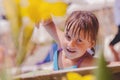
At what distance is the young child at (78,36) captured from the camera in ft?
3.43

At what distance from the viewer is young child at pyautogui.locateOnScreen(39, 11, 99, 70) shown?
1047 mm

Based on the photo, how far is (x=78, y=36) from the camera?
41.3 inches

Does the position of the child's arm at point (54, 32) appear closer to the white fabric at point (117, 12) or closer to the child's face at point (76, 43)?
the child's face at point (76, 43)

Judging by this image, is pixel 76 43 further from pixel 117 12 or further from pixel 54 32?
pixel 117 12

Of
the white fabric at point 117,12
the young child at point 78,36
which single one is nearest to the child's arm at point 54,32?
the young child at point 78,36

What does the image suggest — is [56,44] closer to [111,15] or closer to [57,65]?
[57,65]

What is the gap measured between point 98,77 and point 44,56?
35.1 inches

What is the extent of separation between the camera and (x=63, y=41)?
3.60ft

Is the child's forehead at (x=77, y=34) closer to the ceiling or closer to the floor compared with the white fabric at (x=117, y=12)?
closer to the floor

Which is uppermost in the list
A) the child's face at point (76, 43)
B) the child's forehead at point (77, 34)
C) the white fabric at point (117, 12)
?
the white fabric at point (117, 12)

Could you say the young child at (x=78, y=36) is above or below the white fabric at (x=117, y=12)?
below

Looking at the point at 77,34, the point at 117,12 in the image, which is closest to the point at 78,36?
the point at 77,34

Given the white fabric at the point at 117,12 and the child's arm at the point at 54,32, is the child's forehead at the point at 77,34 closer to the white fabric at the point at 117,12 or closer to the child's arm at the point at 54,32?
the child's arm at the point at 54,32

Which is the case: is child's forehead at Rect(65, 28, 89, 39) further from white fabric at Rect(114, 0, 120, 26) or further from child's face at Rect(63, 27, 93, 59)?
white fabric at Rect(114, 0, 120, 26)
